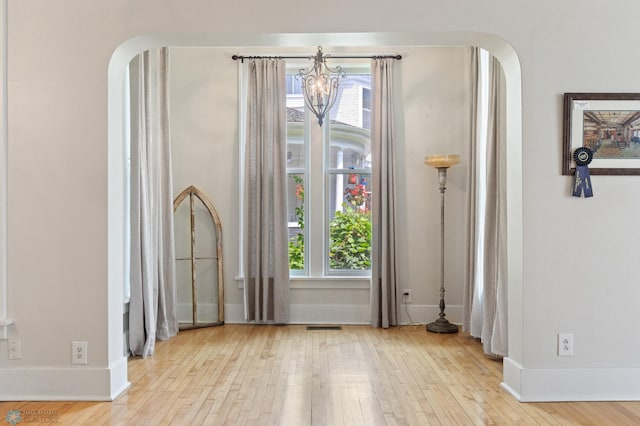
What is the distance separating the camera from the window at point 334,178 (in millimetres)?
5635

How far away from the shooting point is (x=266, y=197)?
5.44 meters

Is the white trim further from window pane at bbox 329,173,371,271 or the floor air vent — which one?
window pane at bbox 329,173,371,271

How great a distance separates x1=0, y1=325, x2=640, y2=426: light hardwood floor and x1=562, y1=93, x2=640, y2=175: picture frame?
141cm

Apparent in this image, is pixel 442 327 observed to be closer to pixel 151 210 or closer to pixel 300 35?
pixel 151 210

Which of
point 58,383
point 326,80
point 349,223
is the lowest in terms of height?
point 58,383

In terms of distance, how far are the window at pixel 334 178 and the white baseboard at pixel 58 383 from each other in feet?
8.71

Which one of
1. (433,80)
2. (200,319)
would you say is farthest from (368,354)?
(433,80)

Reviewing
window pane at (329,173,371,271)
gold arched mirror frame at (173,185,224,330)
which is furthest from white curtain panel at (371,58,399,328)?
gold arched mirror frame at (173,185,224,330)

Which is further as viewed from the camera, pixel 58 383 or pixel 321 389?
pixel 321 389

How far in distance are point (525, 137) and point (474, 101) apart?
1915 mm

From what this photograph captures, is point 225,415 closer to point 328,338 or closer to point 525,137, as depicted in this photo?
point 328,338

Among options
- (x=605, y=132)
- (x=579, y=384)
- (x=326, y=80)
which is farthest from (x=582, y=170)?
(x=326, y=80)

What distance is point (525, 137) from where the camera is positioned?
3.25m

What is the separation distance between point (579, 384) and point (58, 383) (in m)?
3.12
